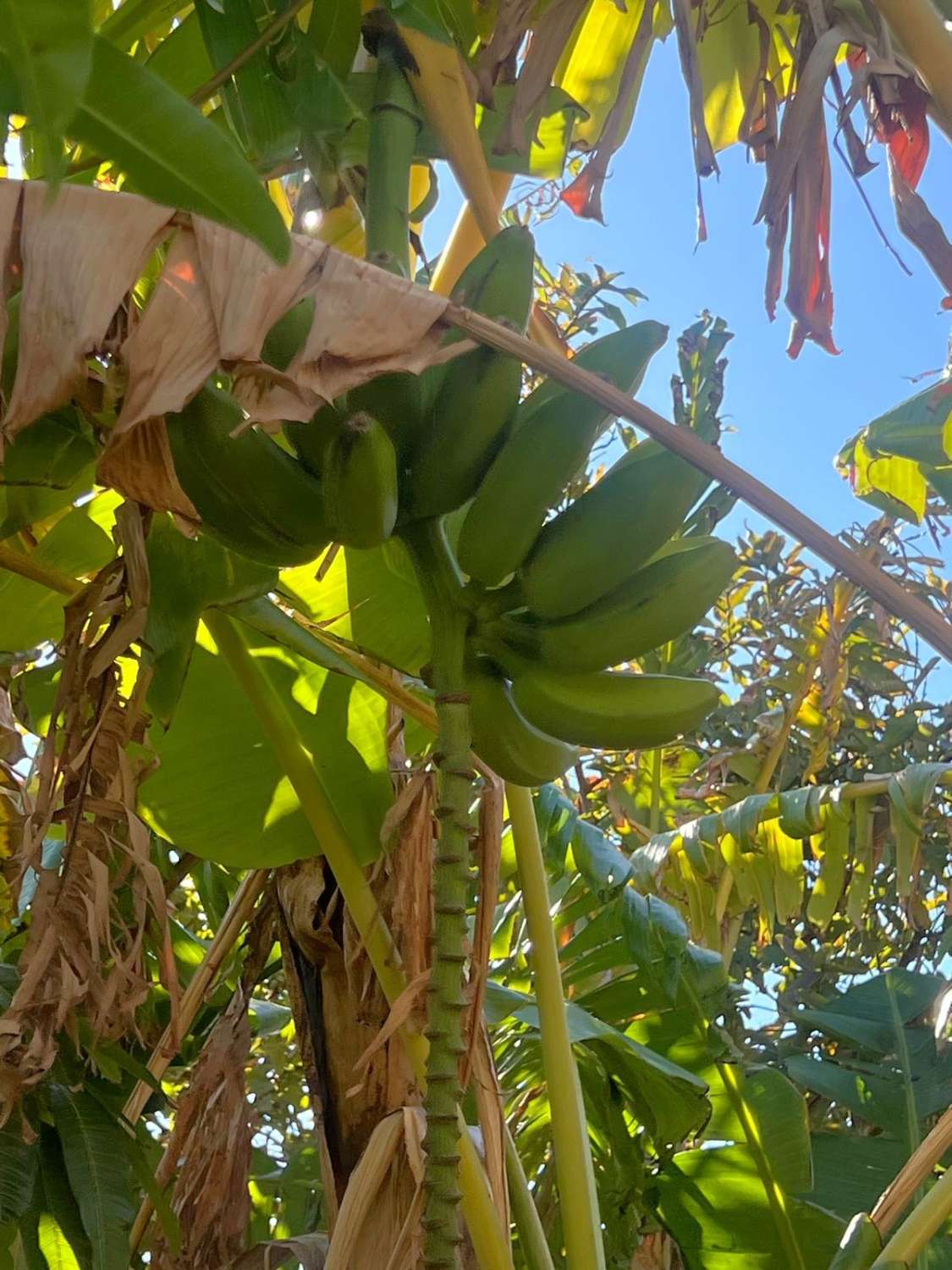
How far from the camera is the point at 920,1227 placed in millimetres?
792

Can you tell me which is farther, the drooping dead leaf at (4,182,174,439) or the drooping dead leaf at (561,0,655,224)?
the drooping dead leaf at (561,0,655,224)

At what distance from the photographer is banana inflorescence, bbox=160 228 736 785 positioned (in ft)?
1.64

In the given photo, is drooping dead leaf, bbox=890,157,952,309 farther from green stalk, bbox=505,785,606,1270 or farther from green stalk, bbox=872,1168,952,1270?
green stalk, bbox=872,1168,952,1270

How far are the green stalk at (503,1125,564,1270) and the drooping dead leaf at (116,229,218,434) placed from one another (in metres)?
0.66

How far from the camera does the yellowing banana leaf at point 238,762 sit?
0.87 m

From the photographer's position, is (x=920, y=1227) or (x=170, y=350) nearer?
(x=170, y=350)

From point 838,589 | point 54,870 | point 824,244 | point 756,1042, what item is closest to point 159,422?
point 54,870

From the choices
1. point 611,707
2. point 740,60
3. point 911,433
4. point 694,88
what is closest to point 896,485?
point 911,433

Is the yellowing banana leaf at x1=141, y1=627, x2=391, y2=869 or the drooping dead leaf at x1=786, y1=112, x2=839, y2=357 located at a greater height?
the drooping dead leaf at x1=786, y1=112, x2=839, y2=357

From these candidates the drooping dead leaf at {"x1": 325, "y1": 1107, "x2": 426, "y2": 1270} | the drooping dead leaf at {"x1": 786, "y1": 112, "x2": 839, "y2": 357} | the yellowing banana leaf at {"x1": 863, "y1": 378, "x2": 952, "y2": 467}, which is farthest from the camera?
the yellowing banana leaf at {"x1": 863, "y1": 378, "x2": 952, "y2": 467}

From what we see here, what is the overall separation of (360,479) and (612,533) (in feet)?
0.40

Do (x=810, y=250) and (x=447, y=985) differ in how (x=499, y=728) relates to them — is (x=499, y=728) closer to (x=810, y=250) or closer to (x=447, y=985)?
(x=447, y=985)

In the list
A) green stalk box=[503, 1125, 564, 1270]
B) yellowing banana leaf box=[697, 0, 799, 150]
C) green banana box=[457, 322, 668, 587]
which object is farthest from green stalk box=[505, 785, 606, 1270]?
yellowing banana leaf box=[697, 0, 799, 150]

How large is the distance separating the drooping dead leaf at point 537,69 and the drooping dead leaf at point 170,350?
31cm
